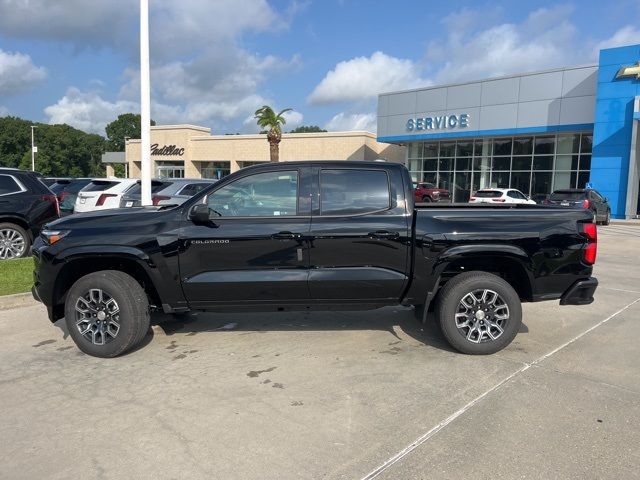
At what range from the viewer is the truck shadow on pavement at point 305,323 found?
587 centimetres

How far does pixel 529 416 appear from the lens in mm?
3791

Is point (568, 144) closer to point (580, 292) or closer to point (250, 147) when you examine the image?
point (580, 292)

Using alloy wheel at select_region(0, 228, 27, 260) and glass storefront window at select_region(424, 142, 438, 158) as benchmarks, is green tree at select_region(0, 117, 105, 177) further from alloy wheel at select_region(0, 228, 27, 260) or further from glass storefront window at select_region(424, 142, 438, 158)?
alloy wheel at select_region(0, 228, 27, 260)

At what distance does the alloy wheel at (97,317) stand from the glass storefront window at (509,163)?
89.6ft

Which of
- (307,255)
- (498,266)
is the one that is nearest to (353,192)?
(307,255)

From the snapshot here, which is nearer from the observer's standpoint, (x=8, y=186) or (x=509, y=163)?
(x=8, y=186)

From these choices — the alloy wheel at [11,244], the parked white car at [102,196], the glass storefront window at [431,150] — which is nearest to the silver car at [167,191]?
the parked white car at [102,196]

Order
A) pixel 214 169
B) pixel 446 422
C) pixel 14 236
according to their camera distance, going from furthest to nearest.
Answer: pixel 214 169
pixel 14 236
pixel 446 422

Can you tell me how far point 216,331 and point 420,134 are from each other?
30.5 m

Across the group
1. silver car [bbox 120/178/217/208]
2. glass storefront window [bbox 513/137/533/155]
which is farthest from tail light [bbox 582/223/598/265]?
glass storefront window [bbox 513/137/533/155]

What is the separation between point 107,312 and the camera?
194 inches

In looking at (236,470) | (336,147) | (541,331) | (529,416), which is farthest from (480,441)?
(336,147)

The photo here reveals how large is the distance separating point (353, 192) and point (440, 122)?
30011 millimetres

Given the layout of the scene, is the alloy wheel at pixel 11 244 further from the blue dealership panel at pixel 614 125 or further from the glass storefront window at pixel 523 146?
the glass storefront window at pixel 523 146
